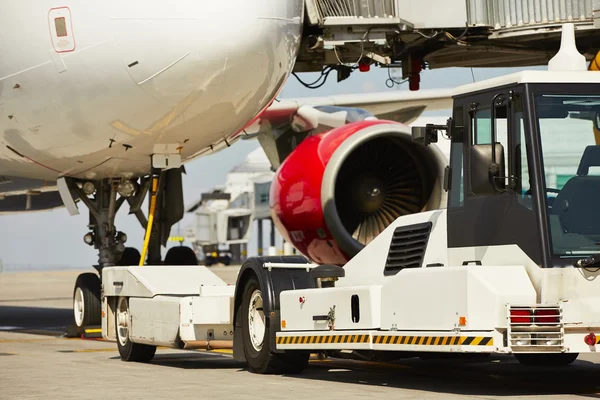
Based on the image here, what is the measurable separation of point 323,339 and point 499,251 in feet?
4.54

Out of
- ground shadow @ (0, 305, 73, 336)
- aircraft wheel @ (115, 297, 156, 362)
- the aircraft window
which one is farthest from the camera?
ground shadow @ (0, 305, 73, 336)

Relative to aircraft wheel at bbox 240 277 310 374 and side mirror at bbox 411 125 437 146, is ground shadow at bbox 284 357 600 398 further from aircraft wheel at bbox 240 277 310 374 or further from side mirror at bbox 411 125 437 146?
side mirror at bbox 411 125 437 146

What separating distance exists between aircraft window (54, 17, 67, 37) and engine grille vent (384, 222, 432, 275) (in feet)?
10.8

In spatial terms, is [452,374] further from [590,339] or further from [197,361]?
[197,361]

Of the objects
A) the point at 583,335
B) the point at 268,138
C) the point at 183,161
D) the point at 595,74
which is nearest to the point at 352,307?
the point at 583,335

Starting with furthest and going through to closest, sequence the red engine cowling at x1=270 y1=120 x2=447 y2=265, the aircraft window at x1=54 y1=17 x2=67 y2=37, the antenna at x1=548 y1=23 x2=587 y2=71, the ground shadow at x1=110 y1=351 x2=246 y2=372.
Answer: the red engine cowling at x1=270 y1=120 x2=447 y2=265 < the aircraft window at x1=54 y1=17 x2=67 y2=37 < the ground shadow at x1=110 y1=351 x2=246 y2=372 < the antenna at x1=548 y1=23 x2=587 y2=71

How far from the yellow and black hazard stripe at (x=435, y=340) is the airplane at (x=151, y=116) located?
3437 mm

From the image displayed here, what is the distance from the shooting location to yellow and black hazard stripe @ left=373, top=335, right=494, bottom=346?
18.3 ft

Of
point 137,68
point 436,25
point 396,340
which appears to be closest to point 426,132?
point 396,340

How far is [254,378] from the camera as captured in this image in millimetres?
7176

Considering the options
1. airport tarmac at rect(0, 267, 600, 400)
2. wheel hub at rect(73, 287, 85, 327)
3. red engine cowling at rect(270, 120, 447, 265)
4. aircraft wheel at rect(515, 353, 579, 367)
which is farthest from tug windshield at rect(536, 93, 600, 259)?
wheel hub at rect(73, 287, 85, 327)

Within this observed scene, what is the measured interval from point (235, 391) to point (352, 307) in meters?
0.87

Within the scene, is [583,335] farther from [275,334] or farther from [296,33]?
Answer: [296,33]

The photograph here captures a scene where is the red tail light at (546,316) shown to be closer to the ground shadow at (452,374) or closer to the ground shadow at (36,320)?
the ground shadow at (452,374)
